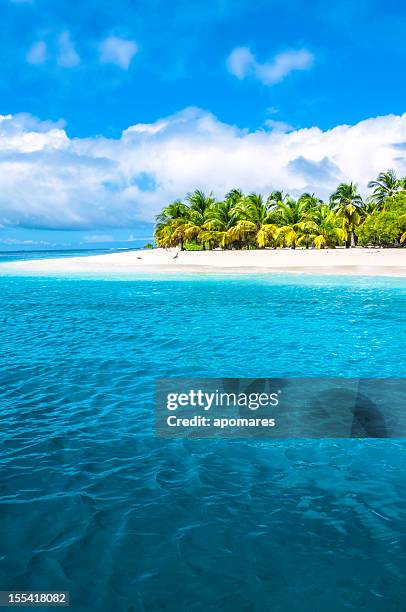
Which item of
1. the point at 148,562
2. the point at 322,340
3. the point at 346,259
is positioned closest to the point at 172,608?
the point at 148,562

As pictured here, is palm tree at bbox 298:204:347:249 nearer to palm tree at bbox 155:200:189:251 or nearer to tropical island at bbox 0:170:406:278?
tropical island at bbox 0:170:406:278

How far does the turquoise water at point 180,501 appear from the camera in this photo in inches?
154

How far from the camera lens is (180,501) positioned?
5.21 m

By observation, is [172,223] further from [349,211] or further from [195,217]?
[349,211]

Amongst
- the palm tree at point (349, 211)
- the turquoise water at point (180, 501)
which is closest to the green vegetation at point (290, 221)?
the palm tree at point (349, 211)

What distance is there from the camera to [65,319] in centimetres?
1891

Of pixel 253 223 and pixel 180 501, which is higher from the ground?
pixel 253 223

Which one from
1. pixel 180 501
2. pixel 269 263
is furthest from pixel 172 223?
pixel 180 501

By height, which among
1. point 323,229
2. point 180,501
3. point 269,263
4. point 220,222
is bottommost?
point 180,501

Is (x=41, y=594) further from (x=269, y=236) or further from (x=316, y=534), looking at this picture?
(x=269, y=236)

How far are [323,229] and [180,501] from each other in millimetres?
59119

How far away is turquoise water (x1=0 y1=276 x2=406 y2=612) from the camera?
12.9 ft

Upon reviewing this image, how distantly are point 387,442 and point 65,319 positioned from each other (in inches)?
596

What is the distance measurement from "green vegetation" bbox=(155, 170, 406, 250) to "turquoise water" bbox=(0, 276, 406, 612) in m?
49.6
